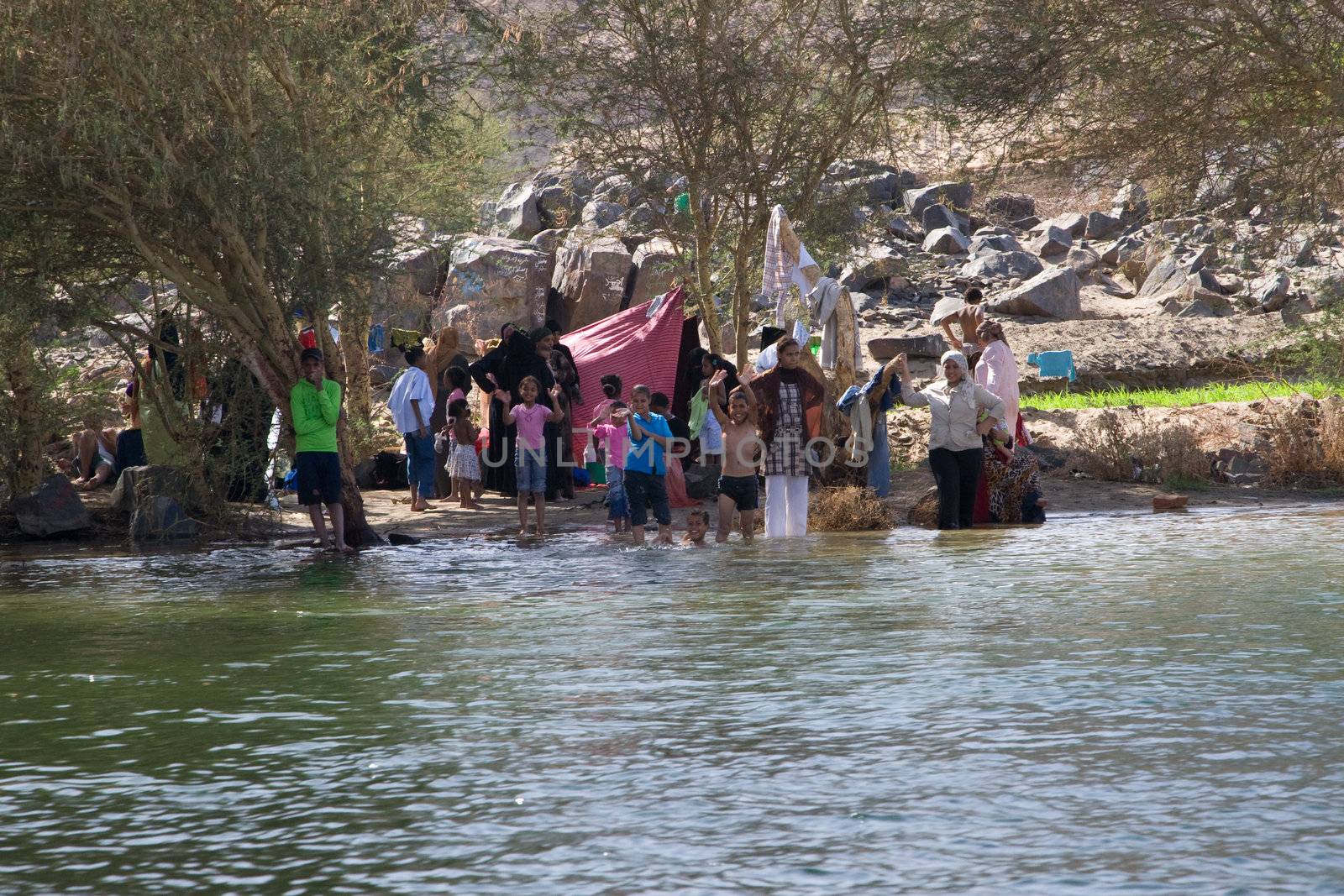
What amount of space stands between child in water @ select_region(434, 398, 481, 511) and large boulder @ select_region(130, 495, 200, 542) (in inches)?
110

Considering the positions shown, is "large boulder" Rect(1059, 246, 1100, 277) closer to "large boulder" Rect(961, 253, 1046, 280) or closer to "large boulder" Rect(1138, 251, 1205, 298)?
"large boulder" Rect(961, 253, 1046, 280)

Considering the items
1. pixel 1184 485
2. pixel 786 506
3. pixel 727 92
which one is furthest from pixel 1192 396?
pixel 786 506

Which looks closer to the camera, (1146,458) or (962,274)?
(1146,458)

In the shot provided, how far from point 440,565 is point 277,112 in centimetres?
390

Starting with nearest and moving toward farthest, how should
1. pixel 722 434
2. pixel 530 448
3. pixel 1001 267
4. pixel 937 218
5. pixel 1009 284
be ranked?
pixel 530 448 → pixel 722 434 → pixel 1009 284 → pixel 1001 267 → pixel 937 218

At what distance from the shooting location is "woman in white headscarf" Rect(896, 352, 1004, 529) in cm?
1298

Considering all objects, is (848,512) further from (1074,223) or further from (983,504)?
(1074,223)

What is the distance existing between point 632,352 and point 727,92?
3188mm

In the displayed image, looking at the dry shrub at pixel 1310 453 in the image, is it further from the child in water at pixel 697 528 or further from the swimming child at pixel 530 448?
the swimming child at pixel 530 448

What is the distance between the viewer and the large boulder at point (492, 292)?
31.4 m

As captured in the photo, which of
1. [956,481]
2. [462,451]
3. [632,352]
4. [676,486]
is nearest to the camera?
[956,481]

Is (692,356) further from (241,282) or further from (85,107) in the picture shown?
(85,107)

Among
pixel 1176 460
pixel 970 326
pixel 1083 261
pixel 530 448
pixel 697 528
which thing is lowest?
pixel 697 528

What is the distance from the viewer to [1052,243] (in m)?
42.3
